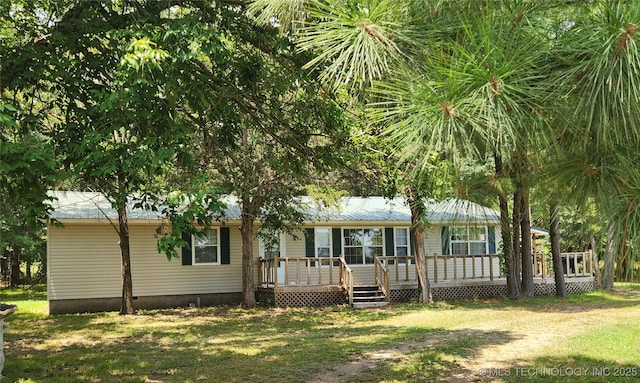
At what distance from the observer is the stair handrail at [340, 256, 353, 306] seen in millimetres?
17594

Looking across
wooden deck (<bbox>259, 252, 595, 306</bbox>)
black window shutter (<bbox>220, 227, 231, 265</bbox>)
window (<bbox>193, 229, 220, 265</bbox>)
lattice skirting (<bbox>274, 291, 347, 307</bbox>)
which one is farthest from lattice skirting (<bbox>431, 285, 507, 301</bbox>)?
window (<bbox>193, 229, 220, 265</bbox>)

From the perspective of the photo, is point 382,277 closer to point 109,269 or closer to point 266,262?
point 266,262

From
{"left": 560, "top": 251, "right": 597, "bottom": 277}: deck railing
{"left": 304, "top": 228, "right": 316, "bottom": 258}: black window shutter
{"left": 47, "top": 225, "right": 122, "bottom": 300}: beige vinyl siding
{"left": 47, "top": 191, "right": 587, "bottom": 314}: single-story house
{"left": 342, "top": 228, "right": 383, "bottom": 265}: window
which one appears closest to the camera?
{"left": 47, "top": 225, "right": 122, "bottom": 300}: beige vinyl siding

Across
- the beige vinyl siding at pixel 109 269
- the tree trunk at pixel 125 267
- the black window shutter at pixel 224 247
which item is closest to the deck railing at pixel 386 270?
the black window shutter at pixel 224 247

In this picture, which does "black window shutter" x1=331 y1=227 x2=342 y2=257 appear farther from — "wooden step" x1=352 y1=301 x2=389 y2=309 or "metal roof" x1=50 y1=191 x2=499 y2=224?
"wooden step" x1=352 y1=301 x2=389 y2=309

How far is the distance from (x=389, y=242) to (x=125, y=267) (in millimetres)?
8875

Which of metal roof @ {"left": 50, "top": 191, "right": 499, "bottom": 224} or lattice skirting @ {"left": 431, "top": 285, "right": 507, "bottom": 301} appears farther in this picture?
lattice skirting @ {"left": 431, "top": 285, "right": 507, "bottom": 301}

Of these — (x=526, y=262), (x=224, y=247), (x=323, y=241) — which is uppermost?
(x=323, y=241)

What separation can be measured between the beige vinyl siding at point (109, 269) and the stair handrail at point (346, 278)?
373 cm

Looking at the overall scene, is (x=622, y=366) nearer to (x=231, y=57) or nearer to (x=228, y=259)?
(x=231, y=57)

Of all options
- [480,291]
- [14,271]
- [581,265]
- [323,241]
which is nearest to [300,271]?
[323,241]

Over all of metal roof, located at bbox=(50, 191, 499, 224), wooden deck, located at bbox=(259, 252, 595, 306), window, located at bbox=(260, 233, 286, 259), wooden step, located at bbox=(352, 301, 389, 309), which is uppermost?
metal roof, located at bbox=(50, 191, 499, 224)

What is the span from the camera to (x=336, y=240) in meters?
19.7

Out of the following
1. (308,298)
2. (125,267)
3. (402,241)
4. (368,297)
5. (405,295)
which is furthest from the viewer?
(402,241)
